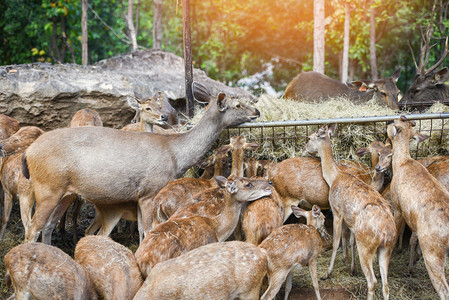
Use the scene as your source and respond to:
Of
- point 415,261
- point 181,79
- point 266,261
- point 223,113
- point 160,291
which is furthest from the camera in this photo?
point 181,79

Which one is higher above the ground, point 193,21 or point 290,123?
point 193,21

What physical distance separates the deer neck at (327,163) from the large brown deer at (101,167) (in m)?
1.48

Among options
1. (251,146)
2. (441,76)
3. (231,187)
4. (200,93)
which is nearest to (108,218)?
(231,187)

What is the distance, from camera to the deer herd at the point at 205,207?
4.51 metres

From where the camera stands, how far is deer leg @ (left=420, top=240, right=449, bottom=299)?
16.1 feet

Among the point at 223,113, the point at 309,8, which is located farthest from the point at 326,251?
the point at 309,8

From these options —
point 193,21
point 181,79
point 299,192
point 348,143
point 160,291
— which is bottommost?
point 160,291

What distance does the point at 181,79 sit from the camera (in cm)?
1102

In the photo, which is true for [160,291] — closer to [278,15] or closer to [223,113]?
[223,113]

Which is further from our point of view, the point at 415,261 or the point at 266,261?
the point at 415,261

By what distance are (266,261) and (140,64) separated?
7316mm

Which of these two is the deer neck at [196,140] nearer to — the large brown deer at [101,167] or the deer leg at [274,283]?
the large brown deer at [101,167]

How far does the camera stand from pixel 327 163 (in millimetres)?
6234

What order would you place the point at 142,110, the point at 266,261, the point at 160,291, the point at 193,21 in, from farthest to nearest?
the point at 193,21 < the point at 142,110 < the point at 266,261 < the point at 160,291
